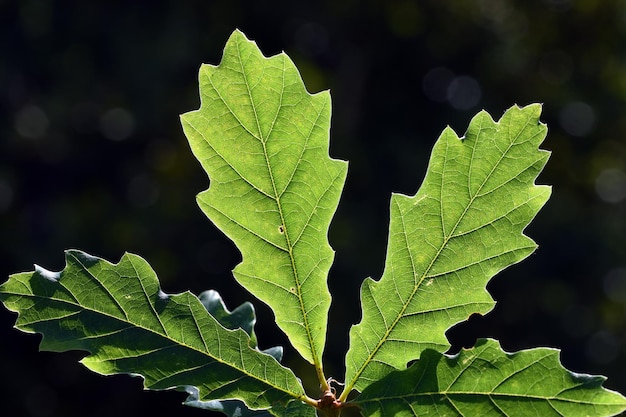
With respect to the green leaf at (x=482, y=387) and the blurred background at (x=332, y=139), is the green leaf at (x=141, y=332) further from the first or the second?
the blurred background at (x=332, y=139)

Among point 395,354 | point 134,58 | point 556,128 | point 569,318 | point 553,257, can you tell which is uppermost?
point 395,354

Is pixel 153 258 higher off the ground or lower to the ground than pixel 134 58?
lower

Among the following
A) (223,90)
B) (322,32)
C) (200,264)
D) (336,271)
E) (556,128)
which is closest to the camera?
(223,90)

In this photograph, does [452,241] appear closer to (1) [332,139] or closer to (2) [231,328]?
(2) [231,328]

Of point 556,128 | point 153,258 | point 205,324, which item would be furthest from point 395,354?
point 556,128

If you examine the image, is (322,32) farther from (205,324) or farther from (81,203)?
(205,324)

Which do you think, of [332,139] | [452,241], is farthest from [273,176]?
[332,139]

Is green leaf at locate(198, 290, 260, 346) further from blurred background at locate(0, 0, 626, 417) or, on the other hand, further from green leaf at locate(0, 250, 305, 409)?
blurred background at locate(0, 0, 626, 417)
